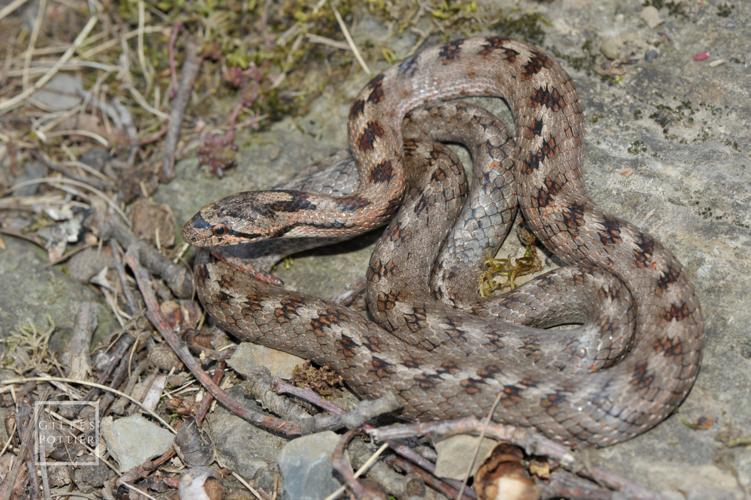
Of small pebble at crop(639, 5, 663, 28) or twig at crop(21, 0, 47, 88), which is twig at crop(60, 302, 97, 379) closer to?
twig at crop(21, 0, 47, 88)

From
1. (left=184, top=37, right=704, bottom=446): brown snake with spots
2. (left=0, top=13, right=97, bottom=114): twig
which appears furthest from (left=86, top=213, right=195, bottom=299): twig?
(left=0, top=13, right=97, bottom=114): twig

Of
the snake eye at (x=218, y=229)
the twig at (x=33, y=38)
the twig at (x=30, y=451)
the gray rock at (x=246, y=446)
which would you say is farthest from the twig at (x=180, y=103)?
the gray rock at (x=246, y=446)

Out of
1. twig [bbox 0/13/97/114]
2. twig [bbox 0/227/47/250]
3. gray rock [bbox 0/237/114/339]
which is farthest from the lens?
twig [bbox 0/13/97/114]

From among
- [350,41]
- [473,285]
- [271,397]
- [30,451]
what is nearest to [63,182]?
[30,451]

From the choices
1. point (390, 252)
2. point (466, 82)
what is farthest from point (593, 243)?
point (466, 82)

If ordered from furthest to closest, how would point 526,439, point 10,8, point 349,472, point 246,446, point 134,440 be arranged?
point 10,8
point 134,440
point 246,446
point 349,472
point 526,439

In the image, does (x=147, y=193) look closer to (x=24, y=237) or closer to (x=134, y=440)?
(x=24, y=237)

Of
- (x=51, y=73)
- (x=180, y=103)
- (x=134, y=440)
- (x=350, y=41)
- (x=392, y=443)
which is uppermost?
(x=350, y=41)
